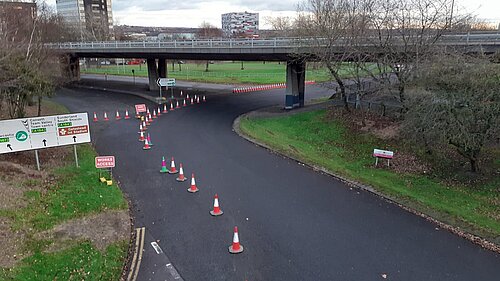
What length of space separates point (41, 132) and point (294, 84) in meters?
21.2

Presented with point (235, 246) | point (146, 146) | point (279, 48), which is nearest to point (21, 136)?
point (146, 146)

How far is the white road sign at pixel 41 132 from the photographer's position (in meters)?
14.2

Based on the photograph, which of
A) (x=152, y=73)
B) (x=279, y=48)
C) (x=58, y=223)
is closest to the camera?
(x=58, y=223)

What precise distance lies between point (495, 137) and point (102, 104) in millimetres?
31652

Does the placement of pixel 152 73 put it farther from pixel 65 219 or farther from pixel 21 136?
pixel 65 219

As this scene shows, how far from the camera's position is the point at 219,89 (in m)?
46.9

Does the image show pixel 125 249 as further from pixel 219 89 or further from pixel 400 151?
pixel 219 89

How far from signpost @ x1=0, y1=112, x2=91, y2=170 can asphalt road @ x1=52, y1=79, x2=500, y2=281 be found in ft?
7.78

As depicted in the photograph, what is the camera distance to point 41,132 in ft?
48.6

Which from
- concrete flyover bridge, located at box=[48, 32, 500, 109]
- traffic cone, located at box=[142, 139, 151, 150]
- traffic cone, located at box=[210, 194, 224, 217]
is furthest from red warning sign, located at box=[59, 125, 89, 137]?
concrete flyover bridge, located at box=[48, 32, 500, 109]

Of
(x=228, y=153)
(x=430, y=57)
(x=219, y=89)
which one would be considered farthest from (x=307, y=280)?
(x=219, y=89)

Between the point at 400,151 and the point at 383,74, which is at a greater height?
the point at 383,74

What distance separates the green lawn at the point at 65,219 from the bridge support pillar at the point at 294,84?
19266 millimetres

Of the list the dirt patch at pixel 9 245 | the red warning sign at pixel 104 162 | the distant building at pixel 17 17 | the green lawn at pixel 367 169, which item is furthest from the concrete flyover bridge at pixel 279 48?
the dirt patch at pixel 9 245
